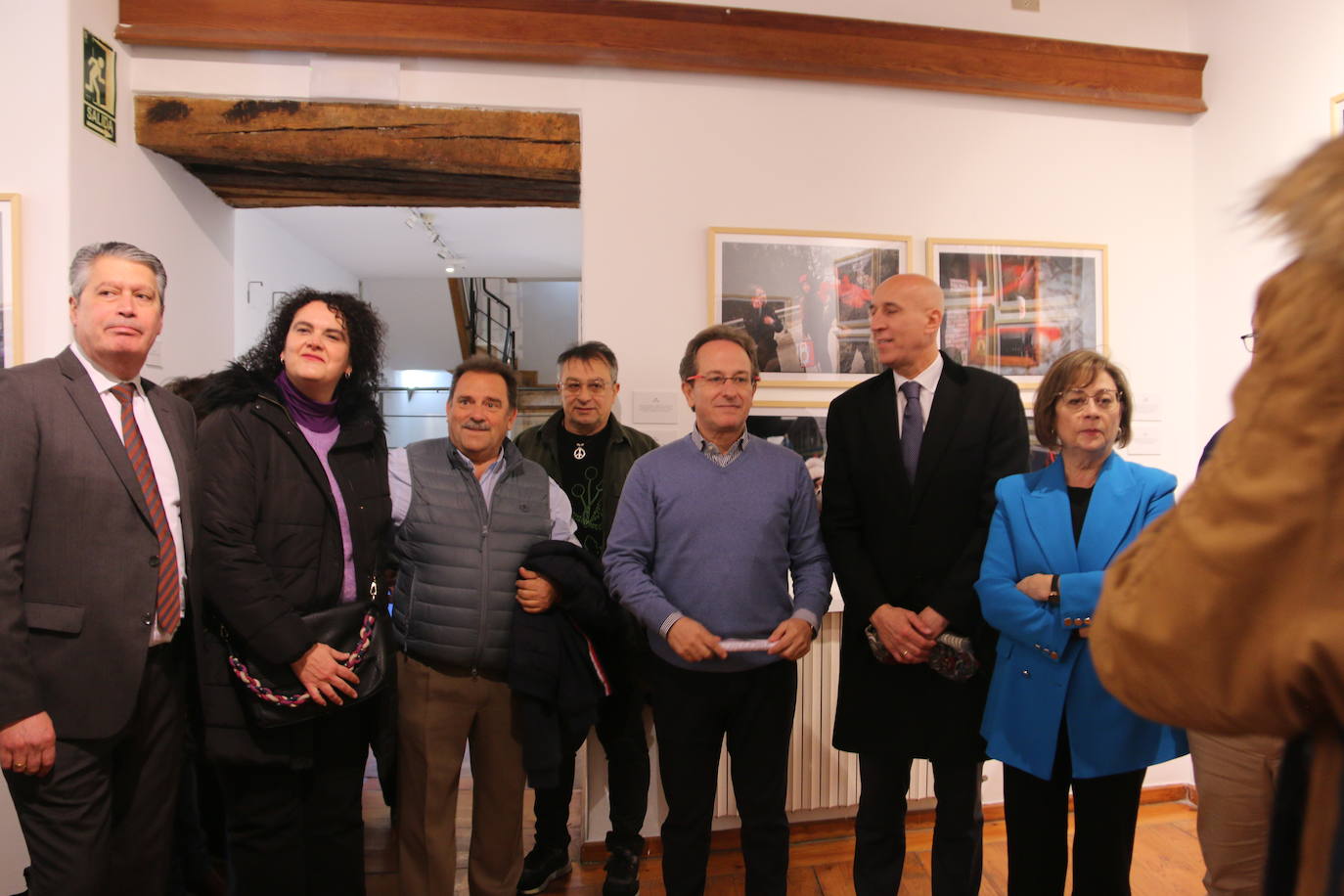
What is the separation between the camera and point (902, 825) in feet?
6.66

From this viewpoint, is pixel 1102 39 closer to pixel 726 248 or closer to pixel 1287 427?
pixel 726 248

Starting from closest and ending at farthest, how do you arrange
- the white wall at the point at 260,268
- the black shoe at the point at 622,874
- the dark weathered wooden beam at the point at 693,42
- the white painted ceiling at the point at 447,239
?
the black shoe at the point at 622,874
the dark weathered wooden beam at the point at 693,42
the white wall at the point at 260,268
the white painted ceiling at the point at 447,239

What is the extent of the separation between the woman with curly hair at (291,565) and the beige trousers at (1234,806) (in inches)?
82.7

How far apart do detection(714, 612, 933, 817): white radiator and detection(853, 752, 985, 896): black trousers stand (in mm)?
877

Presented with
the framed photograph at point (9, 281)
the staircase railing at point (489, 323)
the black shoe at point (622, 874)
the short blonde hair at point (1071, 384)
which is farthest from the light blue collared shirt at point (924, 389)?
the staircase railing at point (489, 323)

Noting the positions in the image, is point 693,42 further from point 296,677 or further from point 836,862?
point 836,862

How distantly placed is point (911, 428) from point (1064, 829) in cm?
107

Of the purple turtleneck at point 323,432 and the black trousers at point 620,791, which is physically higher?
the purple turtleneck at point 323,432

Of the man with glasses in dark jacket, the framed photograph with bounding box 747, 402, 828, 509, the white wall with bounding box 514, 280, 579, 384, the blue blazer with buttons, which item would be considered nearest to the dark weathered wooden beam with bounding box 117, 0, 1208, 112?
the man with glasses in dark jacket

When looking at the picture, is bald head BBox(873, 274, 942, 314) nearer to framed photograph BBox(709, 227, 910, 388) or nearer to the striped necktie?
framed photograph BBox(709, 227, 910, 388)

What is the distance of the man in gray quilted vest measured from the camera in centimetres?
→ 200

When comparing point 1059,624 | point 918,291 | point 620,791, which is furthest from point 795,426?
point 620,791

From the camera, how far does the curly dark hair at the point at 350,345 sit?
1979 millimetres

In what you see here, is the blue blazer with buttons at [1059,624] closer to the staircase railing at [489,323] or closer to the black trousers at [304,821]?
the black trousers at [304,821]
